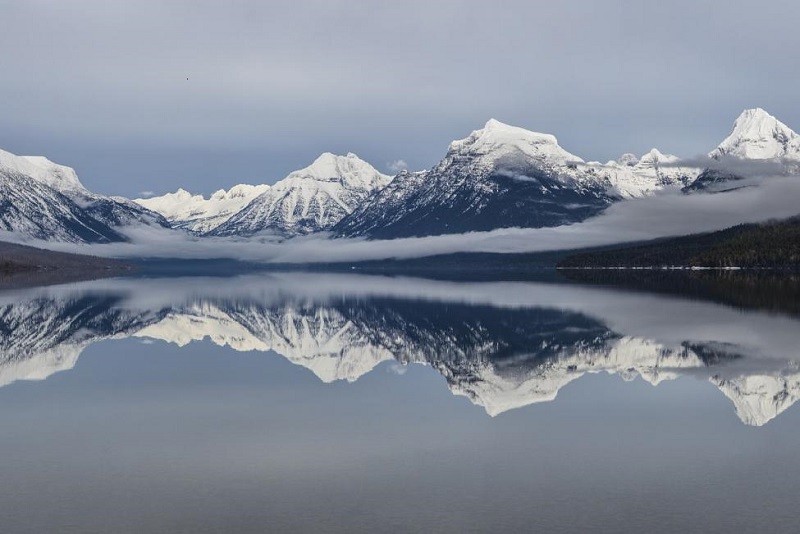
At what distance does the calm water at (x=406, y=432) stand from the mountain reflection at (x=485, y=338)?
0.42 metres

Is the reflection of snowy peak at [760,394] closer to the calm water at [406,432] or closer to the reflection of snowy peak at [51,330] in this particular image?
the calm water at [406,432]

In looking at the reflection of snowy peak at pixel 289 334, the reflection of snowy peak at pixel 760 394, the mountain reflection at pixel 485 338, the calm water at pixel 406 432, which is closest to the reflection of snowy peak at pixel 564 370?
the mountain reflection at pixel 485 338

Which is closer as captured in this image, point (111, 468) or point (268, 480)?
point (268, 480)

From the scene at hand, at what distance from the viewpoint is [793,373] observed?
174 feet

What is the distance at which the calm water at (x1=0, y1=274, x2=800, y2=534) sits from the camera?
85.6 ft

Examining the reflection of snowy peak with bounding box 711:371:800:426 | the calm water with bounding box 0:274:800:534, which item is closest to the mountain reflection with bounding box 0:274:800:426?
the reflection of snowy peak with bounding box 711:371:800:426

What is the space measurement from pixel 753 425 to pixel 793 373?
16982 millimetres

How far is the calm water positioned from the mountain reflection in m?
0.42

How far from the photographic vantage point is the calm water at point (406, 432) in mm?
26094

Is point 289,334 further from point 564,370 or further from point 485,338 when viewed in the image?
point 564,370

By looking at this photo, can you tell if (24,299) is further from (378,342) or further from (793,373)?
(793,373)

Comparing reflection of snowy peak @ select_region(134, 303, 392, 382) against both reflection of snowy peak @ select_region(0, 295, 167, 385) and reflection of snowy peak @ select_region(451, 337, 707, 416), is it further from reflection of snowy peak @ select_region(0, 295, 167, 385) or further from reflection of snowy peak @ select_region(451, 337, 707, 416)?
reflection of snowy peak @ select_region(451, 337, 707, 416)

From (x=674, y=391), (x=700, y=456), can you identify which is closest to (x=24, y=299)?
(x=674, y=391)

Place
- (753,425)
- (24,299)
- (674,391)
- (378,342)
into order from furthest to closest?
(24,299), (378,342), (674,391), (753,425)
